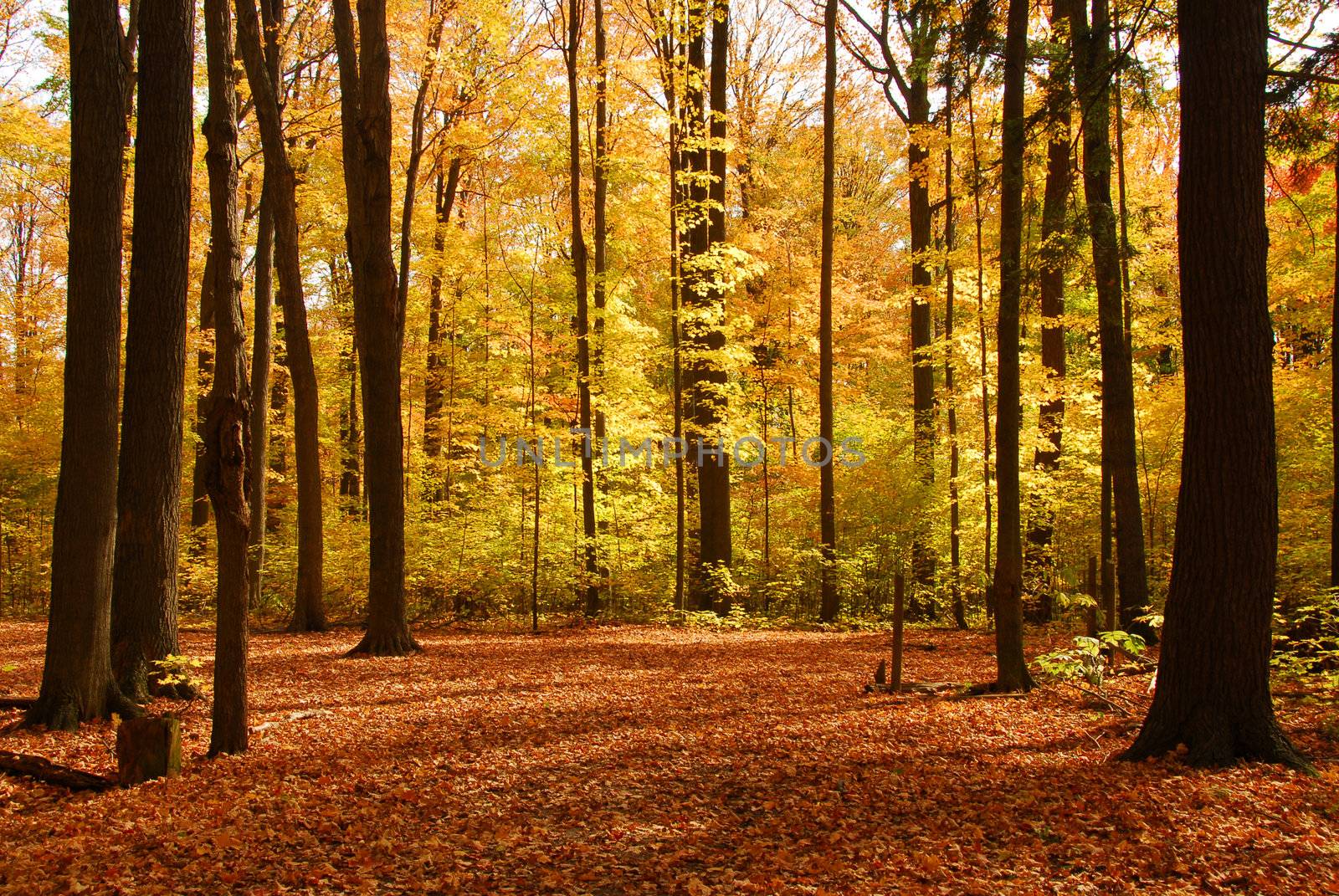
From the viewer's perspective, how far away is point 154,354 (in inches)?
254

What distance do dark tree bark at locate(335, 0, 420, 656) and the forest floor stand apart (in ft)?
7.74

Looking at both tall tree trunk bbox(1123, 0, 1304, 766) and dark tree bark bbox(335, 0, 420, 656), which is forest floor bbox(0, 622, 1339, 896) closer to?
tall tree trunk bbox(1123, 0, 1304, 766)

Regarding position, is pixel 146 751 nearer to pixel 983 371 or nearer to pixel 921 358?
pixel 983 371

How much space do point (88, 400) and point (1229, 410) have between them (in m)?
7.71

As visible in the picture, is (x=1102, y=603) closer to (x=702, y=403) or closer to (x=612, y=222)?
(x=702, y=403)

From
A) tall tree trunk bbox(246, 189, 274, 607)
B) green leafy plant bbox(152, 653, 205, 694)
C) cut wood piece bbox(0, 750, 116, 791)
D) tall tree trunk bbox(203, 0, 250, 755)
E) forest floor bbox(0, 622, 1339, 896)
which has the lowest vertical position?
forest floor bbox(0, 622, 1339, 896)

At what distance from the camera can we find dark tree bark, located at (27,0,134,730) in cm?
581

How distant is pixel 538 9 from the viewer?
13.9 m

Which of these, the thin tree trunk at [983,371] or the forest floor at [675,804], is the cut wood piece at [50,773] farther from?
the thin tree trunk at [983,371]

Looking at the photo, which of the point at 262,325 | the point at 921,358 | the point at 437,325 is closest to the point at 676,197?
the point at 921,358

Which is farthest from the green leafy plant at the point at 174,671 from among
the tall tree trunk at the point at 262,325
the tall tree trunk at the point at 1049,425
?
the tall tree trunk at the point at 1049,425

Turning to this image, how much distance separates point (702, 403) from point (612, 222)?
13.1ft

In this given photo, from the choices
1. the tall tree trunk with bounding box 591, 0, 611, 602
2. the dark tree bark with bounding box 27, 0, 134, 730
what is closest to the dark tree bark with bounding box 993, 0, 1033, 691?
the dark tree bark with bounding box 27, 0, 134, 730

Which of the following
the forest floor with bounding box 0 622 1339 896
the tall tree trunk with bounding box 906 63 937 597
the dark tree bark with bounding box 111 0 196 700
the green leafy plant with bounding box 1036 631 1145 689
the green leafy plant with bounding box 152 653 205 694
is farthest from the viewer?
the tall tree trunk with bounding box 906 63 937 597
